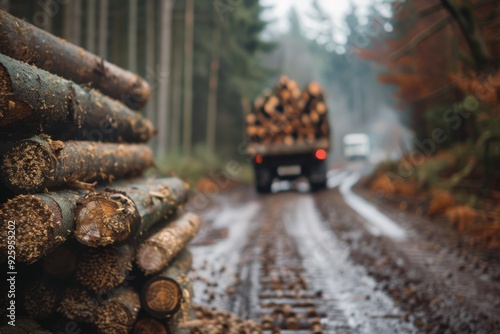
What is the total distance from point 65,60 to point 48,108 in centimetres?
109

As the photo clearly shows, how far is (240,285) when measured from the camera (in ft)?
20.2

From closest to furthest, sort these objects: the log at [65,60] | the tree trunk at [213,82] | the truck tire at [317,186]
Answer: the log at [65,60] → the truck tire at [317,186] → the tree trunk at [213,82]

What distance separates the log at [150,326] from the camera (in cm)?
396

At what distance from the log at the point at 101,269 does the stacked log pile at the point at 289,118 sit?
13.3 metres

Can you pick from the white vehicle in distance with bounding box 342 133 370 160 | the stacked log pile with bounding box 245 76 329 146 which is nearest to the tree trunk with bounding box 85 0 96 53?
the stacked log pile with bounding box 245 76 329 146

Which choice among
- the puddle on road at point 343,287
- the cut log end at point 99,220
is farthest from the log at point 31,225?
the puddle on road at point 343,287

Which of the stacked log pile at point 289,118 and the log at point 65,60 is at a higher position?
the stacked log pile at point 289,118

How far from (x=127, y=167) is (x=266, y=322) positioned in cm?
240

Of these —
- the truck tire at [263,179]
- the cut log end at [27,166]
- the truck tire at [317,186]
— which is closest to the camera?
the cut log end at [27,166]

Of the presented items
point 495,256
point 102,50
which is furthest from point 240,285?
point 102,50

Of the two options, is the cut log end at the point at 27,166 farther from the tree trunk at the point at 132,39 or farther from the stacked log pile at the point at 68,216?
the tree trunk at the point at 132,39

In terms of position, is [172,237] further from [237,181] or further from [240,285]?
[237,181]

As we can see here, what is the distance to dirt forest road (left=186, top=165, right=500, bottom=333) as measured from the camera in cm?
491

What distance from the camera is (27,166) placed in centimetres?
309
